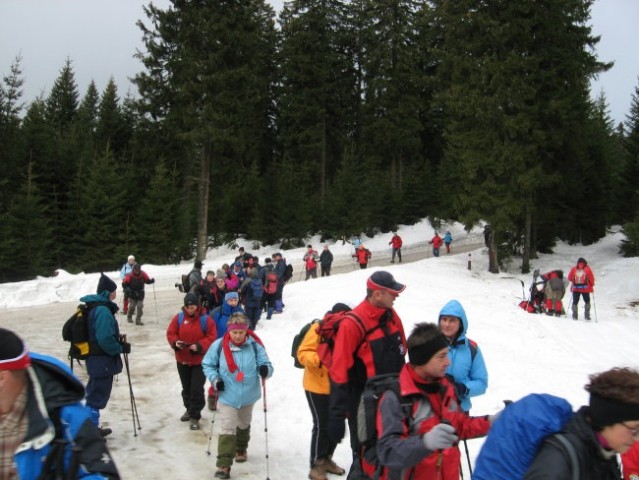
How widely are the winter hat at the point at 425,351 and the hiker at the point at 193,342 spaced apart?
4941 millimetres

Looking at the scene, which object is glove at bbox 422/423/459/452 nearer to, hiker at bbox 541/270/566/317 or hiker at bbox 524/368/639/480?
hiker at bbox 524/368/639/480

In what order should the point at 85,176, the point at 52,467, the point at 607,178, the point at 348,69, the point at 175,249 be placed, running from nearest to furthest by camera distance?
1. the point at 52,467
2. the point at 85,176
3. the point at 175,249
4. the point at 607,178
5. the point at 348,69

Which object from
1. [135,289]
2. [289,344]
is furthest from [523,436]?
[135,289]

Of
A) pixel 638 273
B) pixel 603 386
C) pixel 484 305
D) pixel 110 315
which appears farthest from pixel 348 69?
pixel 603 386

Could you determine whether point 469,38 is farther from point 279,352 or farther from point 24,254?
point 24,254

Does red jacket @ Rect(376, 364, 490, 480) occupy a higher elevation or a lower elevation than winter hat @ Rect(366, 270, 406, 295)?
lower

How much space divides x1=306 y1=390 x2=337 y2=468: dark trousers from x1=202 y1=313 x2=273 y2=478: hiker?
2.53 feet

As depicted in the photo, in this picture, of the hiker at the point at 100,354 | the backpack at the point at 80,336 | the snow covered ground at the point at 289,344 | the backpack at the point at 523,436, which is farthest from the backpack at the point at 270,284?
the backpack at the point at 523,436

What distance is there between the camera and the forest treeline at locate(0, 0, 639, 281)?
84.6 ft

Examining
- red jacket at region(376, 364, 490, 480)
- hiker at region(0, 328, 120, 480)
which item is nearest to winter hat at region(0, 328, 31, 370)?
hiker at region(0, 328, 120, 480)

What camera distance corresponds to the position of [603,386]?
2375 mm

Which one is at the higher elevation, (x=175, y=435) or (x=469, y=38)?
(x=469, y=38)

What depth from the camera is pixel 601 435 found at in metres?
2.36

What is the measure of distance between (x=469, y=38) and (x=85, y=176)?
21.2 m
